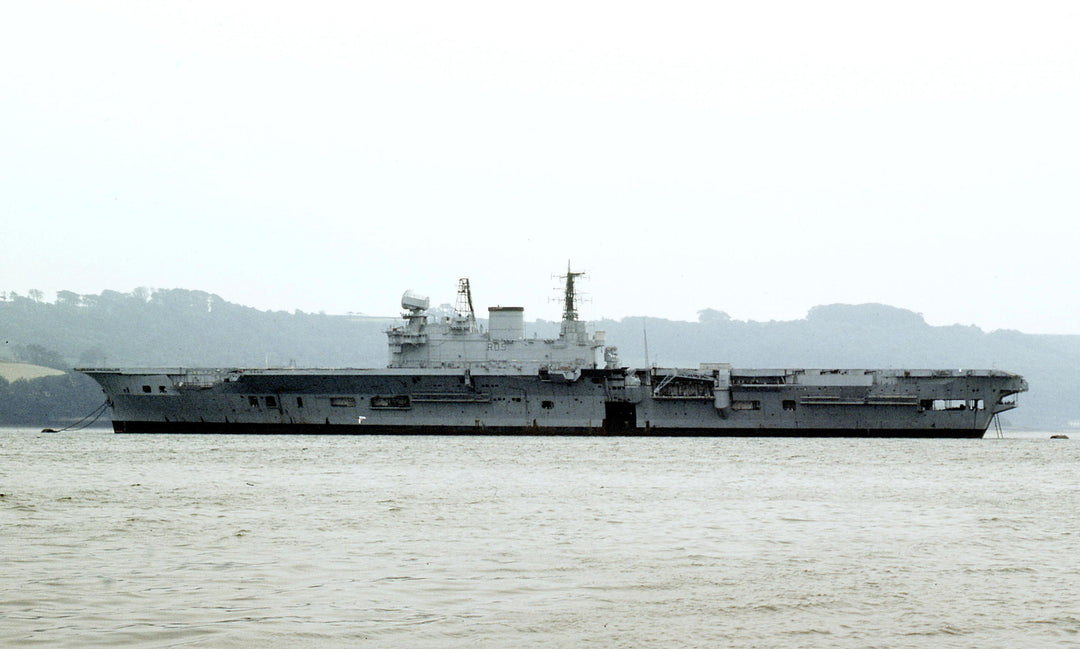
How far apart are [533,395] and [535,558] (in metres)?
27.6

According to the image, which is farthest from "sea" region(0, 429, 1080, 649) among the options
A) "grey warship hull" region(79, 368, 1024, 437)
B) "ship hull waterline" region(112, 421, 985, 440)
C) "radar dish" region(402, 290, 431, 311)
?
"radar dish" region(402, 290, 431, 311)

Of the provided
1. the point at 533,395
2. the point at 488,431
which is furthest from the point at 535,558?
the point at 488,431

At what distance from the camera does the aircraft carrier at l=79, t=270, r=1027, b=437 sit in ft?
126

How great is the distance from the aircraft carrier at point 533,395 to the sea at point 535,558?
1370 centimetres

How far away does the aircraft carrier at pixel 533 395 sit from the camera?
38375 mm

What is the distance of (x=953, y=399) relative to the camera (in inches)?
1505

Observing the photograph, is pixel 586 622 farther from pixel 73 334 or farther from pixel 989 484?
pixel 73 334

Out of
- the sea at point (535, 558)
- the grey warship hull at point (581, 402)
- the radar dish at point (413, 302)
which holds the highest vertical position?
the radar dish at point (413, 302)

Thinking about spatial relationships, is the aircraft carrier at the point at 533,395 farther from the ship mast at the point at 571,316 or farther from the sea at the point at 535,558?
the sea at the point at 535,558

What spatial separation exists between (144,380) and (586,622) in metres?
35.5

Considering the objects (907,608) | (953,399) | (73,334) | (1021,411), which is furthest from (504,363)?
(73,334)

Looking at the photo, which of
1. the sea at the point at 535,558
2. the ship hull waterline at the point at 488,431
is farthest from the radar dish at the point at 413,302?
the sea at the point at 535,558

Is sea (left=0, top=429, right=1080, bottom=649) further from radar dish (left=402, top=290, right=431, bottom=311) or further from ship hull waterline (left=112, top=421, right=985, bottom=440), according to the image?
radar dish (left=402, top=290, right=431, bottom=311)

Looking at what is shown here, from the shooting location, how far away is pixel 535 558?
12.2m
